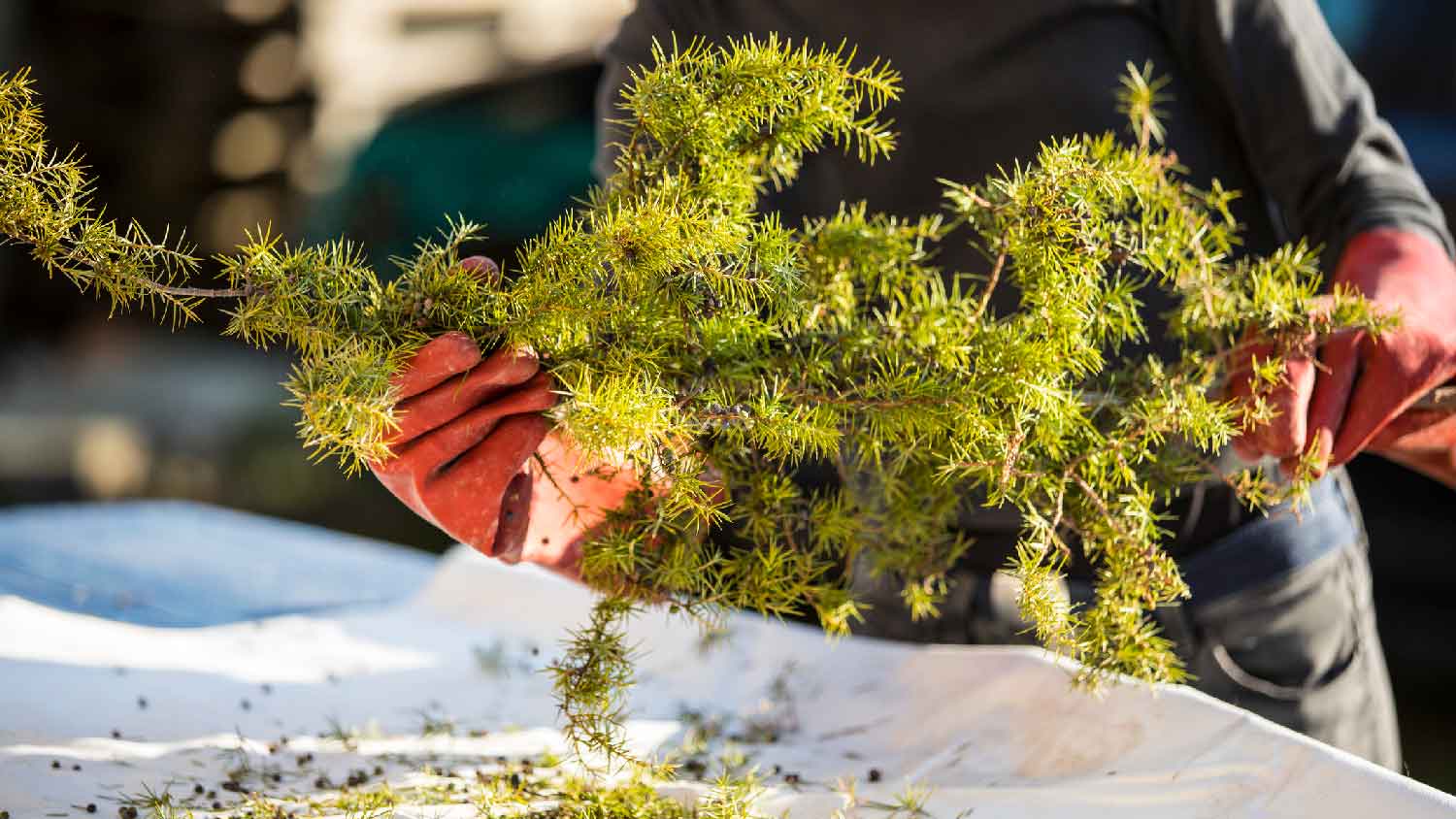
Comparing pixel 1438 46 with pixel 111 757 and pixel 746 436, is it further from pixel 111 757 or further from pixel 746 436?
pixel 111 757

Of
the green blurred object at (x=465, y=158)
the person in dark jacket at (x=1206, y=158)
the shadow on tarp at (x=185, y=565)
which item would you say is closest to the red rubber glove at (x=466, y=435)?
the person in dark jacket at (x=1206, y=158)

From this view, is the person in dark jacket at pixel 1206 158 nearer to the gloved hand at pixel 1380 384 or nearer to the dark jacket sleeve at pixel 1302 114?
the dark jacket sleeve at pixel 1302 114

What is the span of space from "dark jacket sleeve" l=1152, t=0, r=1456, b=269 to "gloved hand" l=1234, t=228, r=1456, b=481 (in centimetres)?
14

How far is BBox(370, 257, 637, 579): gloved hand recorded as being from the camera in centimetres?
57

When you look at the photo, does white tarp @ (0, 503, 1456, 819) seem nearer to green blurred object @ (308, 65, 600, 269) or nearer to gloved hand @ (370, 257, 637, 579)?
gloved hand @ (370, 257, 637, 579)

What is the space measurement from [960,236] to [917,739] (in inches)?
18.2

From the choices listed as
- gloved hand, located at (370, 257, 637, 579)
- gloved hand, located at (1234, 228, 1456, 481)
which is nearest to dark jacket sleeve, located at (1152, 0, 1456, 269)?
gloved hand, located at (1234, 228, 1456, 481)

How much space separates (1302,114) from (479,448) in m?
0.75

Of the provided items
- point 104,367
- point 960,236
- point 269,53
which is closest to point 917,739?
point 960,236

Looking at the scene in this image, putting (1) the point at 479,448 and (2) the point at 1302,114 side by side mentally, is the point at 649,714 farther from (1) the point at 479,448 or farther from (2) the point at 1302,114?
(2) the point at 1302,114

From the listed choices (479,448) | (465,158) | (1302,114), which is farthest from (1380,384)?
(465,158)

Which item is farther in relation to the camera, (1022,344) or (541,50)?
(541,50)

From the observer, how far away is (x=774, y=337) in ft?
2.15

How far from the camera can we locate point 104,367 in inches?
179
